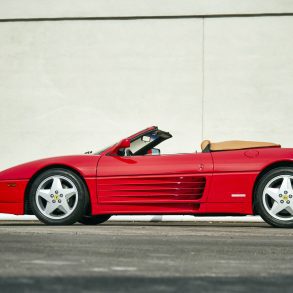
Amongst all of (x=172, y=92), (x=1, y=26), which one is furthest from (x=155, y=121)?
(x=1, y=26)

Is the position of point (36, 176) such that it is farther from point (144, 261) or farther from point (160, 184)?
point (144, 261)

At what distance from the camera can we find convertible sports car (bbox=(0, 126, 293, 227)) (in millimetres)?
9938

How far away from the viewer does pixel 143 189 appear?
1018 centimetres

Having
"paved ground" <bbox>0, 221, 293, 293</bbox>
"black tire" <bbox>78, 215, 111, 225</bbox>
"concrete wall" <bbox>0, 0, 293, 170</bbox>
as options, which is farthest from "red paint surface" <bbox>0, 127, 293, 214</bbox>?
"concrete wall" <bbox>0, 0, 293, 170</bbox>

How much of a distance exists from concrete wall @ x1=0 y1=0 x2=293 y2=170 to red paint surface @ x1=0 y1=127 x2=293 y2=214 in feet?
23.2

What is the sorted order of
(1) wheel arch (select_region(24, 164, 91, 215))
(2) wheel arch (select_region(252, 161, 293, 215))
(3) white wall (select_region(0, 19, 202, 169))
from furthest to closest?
(3) white wall (select_region(0, 19, 202, 169)), (1) wheel arch (select_region(24, 164, 91, 215)), (2) wheel arch (select_region(252, 161, 293, 215))

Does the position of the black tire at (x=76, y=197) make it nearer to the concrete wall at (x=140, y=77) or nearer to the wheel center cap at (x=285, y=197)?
the wheel center cap at (x=285, y=197)

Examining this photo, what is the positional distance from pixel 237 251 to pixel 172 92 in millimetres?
10779

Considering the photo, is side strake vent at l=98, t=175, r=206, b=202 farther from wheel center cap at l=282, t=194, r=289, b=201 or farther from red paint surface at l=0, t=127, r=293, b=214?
wheel center cap at l=282, t=194, r=289, b=201

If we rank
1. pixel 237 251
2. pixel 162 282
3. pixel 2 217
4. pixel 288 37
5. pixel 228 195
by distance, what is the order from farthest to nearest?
pixel 288 37
pixel 2 217
pixel 228 195
pixel 237 251
pixel 162 282

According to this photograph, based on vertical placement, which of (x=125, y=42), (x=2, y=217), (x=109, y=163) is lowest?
(x=2, y=217)

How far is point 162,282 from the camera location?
505cm

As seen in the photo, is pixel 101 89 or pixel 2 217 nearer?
pixel 2 217

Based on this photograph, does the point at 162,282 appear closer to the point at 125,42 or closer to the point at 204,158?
the point at 204,158
